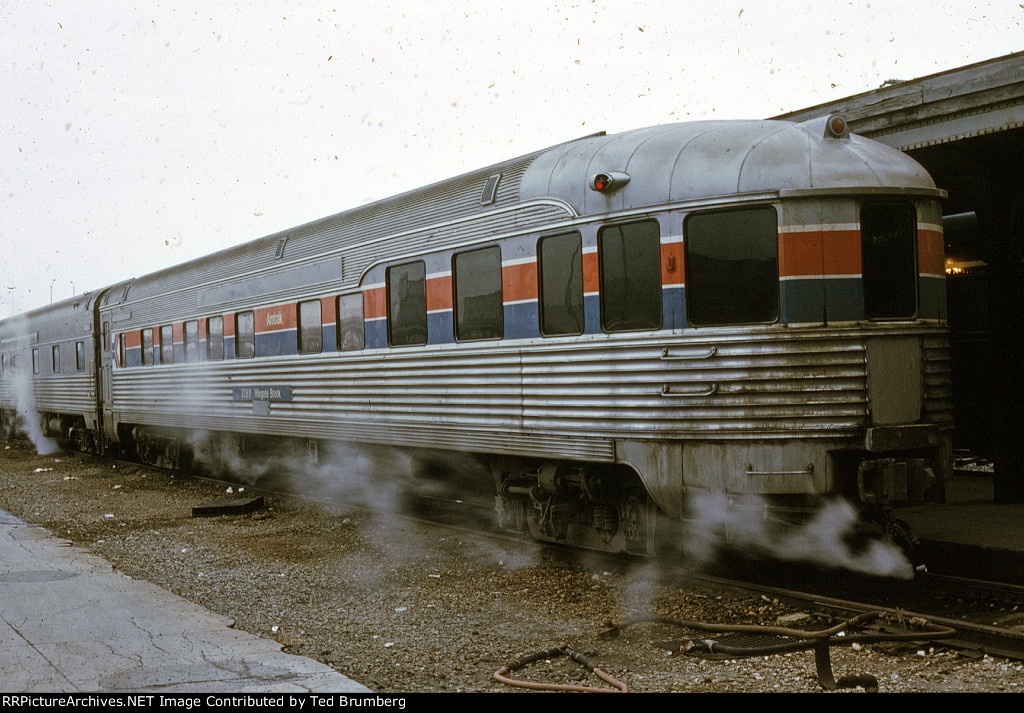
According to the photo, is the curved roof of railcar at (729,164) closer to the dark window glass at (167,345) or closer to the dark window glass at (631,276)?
the dark window glass at (631,276)

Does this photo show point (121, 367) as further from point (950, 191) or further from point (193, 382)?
point (950, 191)

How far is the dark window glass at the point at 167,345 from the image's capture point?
51.0 feet

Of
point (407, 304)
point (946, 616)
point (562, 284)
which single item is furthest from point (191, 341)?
point (946, 616)

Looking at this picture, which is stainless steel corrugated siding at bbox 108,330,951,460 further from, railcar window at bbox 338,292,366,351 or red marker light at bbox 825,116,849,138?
red marker light at bbox 825,116,849,138

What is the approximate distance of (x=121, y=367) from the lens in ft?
58.3

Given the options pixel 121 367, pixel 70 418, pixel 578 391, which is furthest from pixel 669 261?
pixel 70 418

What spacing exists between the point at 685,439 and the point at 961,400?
6.71 m

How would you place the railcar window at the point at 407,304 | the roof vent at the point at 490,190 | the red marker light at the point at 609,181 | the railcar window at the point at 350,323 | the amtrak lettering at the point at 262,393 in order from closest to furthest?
the red marker light at the point at 609,181 < the roof vent at the point at 490,190 < the railcar window at the point at 407,304 < the railcar window at the point at 350,323 < the amtrak lettering at the point at 262,393

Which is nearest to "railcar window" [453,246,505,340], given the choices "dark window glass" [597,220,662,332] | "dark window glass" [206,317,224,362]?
"dark window glass" [597,220,662,332]

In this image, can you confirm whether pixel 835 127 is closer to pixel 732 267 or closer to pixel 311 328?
pixel 732 267

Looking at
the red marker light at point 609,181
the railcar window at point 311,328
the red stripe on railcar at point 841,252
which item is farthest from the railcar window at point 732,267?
the railcar window at point 311,328

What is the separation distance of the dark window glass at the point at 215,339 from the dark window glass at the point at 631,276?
8.05 meters

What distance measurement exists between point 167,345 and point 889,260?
12.3 m

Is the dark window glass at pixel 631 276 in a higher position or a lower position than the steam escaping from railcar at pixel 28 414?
higher
